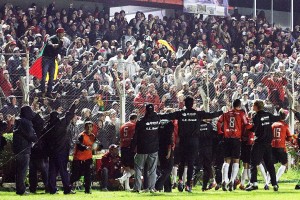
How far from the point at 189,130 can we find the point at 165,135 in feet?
2.14

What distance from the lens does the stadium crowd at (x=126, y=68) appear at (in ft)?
86.5

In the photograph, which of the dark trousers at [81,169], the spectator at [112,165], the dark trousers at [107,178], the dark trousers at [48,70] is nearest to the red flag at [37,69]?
the dark trousers at [48,70]

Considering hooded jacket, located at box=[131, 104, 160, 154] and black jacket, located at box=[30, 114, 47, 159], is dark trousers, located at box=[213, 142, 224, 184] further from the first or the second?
black jacket, located at box=[30, 114, 47, 159]

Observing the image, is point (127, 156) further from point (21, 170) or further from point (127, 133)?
point (21, 170)

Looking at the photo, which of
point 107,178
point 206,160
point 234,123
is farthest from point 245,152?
point 107,178

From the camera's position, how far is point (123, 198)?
72.8 ft

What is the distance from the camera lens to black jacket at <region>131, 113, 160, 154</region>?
23953 mm

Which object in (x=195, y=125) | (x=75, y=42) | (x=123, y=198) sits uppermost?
(x=75, y=42)

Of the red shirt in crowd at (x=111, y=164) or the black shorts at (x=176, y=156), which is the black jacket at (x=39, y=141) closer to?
the red shirt in crowd at (x=111, y=164)

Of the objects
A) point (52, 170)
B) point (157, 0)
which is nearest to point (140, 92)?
point (52, 170)

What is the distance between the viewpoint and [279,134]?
26219mm

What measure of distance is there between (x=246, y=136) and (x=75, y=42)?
31.5ft

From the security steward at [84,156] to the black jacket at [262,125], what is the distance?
3792 millimetres

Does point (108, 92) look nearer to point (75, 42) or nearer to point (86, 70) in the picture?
point (86, 70)
